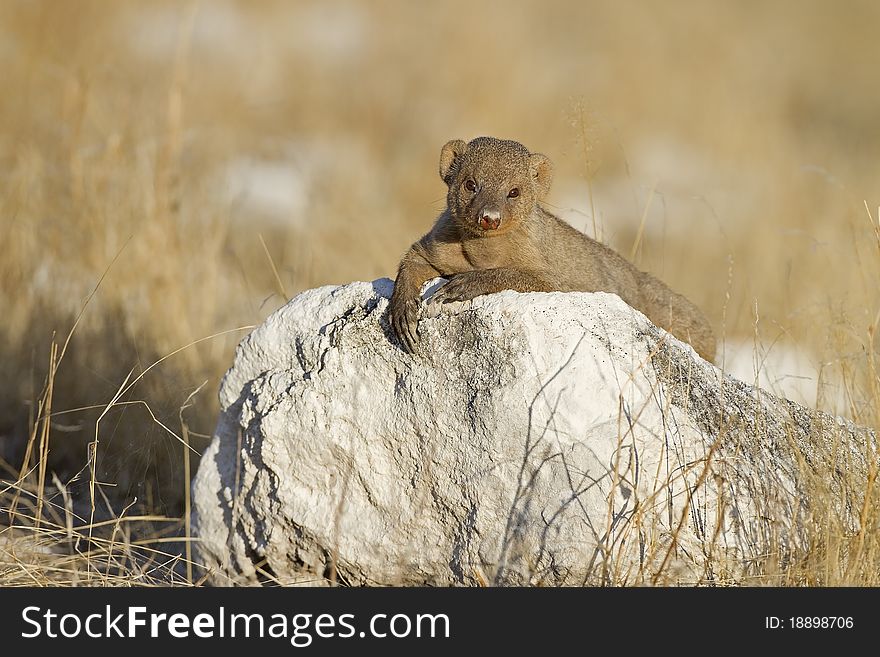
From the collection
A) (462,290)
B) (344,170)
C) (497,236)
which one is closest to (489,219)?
(497,236)

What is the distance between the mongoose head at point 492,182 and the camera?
3992 mm

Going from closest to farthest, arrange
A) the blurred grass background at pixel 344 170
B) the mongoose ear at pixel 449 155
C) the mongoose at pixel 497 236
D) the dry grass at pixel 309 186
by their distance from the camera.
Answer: the mongoose at pixel 497 236 → the mongoose ear at pixel 449 155 → the dry grass at pixel 309 186 → the blurred grass background at pixel 344 170

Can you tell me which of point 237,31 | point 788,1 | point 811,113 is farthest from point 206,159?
point 788,1

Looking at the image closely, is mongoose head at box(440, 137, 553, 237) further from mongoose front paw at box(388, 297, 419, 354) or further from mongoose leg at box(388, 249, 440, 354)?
mongoose front paw at box(388, 297, 419, 354)

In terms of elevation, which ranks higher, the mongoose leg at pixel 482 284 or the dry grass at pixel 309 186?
the dry grass at pixel 309 186

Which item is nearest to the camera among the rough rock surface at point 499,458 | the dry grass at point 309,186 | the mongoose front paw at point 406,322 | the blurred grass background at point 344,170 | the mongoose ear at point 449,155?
the rough rock surface at point 499,458

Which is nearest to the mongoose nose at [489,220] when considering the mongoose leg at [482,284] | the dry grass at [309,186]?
the mongoose leg at [482,284]

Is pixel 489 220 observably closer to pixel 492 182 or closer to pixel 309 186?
pixel 492 182

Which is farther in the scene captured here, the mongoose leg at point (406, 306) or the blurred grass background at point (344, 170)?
the blurred grass background at point (344, 170)

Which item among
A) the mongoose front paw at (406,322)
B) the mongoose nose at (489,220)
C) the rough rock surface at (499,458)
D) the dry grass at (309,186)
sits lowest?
the rough rock surface at (499,458)

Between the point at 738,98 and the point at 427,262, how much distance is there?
10781 mm

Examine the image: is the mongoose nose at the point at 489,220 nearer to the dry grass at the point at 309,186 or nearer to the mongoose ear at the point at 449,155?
the mongoose ear at the point at 449,155

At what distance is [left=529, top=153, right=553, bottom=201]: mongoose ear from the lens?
4312 mm

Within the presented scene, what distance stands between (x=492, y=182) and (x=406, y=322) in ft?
2.87
